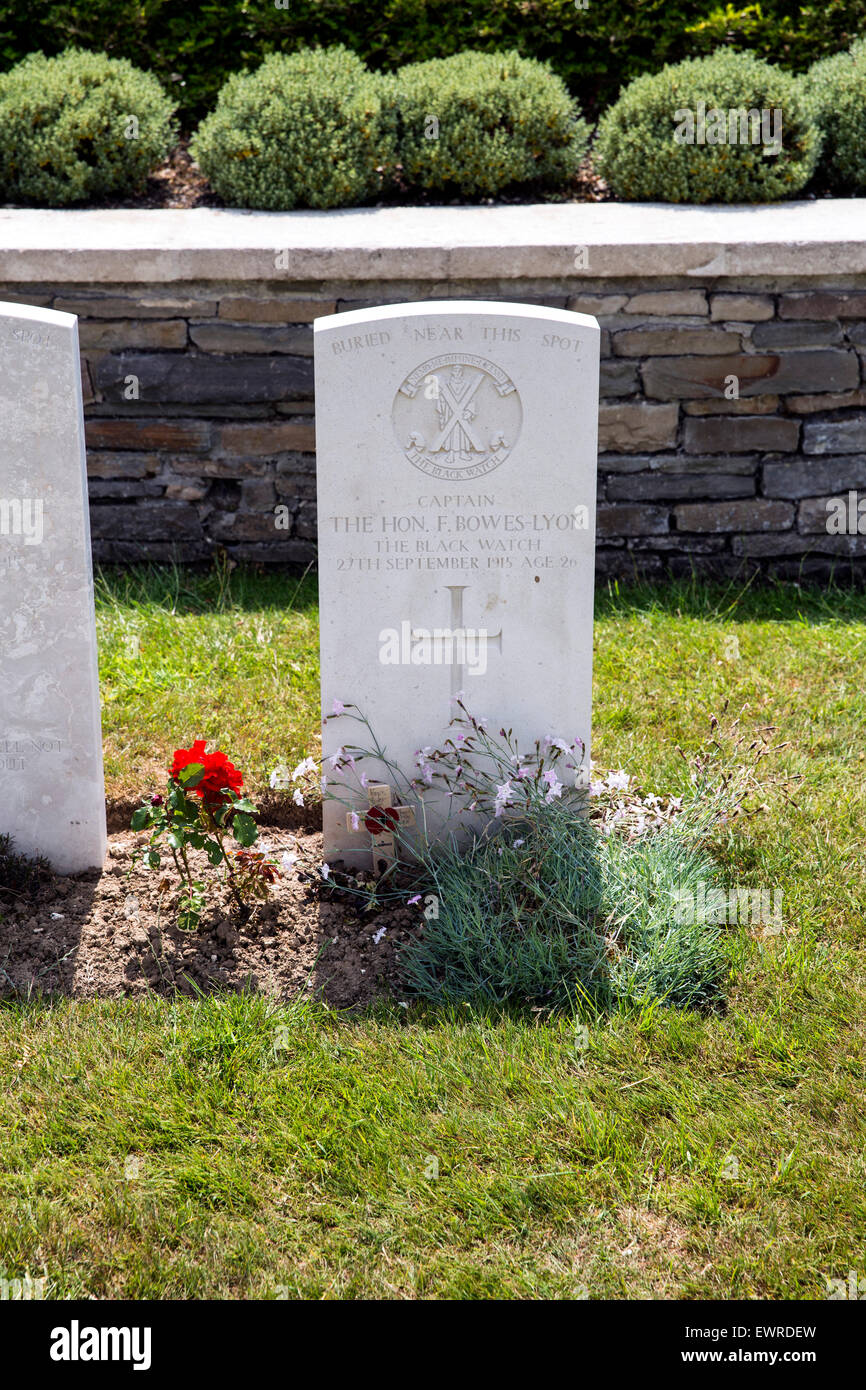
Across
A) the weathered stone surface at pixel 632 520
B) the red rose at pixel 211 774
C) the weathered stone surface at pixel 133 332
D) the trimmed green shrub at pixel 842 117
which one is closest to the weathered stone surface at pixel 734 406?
the weathered stone surface at pixel 632 520

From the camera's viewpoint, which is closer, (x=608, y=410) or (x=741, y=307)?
(x=741, y=307)

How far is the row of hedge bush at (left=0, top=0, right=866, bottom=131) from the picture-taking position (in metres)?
6.00

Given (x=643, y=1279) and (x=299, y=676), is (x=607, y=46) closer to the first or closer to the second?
(x=299, y=676)

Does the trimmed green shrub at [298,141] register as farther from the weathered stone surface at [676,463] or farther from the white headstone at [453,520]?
the white headstone at [453,520]

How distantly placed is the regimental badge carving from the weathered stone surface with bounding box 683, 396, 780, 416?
1.99 m

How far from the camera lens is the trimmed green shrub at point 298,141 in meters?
5.05

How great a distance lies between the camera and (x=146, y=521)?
198 inches

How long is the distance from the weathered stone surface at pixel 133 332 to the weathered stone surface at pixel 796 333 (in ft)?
7.69

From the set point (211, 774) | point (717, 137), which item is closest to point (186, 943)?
point (211, 774)

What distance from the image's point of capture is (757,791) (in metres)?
3.48

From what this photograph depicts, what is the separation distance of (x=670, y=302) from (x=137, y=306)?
2.15 m

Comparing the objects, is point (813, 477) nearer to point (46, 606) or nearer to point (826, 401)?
point (826, 401)

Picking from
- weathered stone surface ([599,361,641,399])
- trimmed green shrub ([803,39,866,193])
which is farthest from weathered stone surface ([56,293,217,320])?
trimmed green shrub ([803,39,866,193])

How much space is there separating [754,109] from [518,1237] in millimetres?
4696
